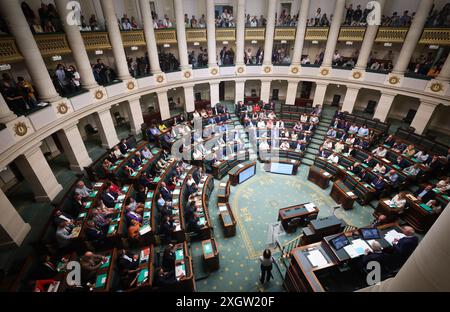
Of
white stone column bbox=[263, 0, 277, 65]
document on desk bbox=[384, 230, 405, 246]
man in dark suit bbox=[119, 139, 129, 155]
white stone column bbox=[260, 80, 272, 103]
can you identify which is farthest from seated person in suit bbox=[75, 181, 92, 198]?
white stone column bbox=[263, 0, 277, 65]

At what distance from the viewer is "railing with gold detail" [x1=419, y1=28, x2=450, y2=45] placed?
40.7 feet

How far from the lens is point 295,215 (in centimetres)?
895

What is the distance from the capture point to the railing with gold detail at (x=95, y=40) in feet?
39.9

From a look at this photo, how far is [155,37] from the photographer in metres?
15.2

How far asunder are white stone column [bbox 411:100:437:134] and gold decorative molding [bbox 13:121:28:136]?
2019cm

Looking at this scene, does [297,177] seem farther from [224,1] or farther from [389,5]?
[224,1]

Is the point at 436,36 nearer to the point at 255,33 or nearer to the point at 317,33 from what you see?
the point at 317,33

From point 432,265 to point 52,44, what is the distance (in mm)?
14484

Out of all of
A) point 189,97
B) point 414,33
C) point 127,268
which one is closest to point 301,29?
point 414,33

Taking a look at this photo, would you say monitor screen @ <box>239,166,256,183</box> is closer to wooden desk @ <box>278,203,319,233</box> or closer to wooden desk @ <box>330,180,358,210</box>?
wooden desk @ <box>278,203,319,233</box>

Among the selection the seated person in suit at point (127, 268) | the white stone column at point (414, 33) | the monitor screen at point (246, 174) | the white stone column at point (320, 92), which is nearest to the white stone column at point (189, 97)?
the monitor screen at point (246, 174)

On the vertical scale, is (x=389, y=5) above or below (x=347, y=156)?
above
